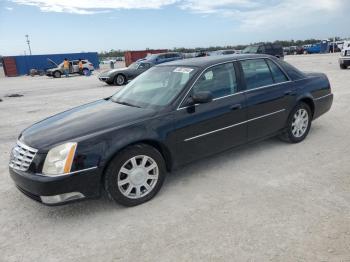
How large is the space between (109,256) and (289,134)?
358cm

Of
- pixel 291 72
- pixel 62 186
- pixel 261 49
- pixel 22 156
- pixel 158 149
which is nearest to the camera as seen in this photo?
pixel 62 186

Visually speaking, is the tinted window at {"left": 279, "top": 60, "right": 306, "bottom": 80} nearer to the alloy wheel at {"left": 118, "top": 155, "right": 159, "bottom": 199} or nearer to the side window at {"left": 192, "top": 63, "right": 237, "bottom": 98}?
the side window at {"left": 192, "top": 63, "right": 237, "bottom": 98}

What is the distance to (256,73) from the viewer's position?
4.80 meters

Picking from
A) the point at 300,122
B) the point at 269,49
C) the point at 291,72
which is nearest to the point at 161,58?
the point at 269,49

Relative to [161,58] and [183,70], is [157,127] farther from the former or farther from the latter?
[161,58]

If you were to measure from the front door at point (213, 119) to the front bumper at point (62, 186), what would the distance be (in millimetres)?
1078

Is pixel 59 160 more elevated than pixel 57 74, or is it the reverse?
pixel 59 160

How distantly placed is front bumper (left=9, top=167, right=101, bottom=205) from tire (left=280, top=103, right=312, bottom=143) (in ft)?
10.6

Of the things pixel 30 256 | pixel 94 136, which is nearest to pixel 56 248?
pixel 30 256

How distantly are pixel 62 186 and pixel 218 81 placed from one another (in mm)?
2397

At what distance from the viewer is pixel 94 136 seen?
337cm

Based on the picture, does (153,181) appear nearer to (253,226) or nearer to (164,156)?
(164,156)

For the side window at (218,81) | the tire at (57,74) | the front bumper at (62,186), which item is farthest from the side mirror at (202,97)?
the tire at (57,74)

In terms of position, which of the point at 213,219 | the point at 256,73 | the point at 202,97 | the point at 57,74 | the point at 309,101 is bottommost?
the point at 57,74
